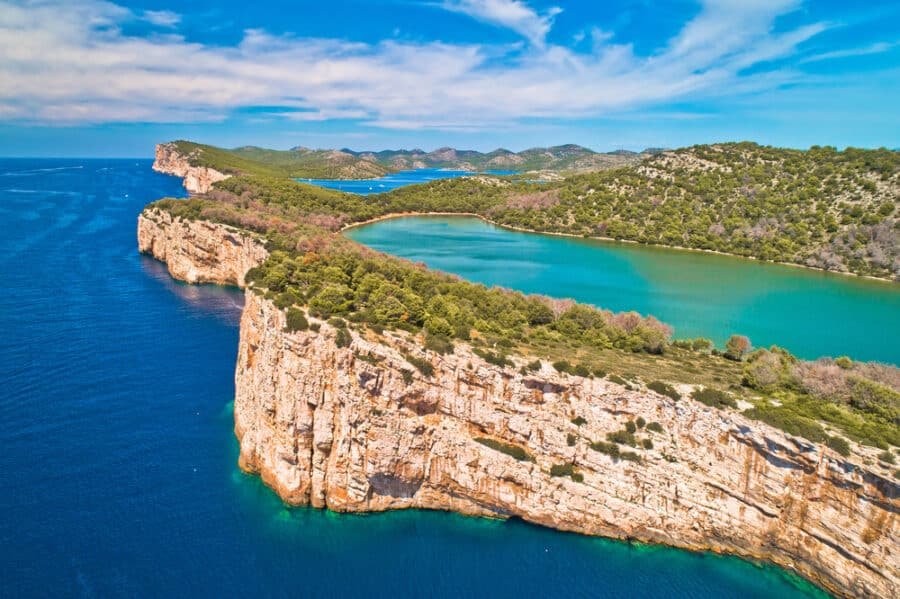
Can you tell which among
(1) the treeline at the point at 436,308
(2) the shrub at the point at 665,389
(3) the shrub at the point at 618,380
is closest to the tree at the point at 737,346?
(1) the treeline at the point at 436,308

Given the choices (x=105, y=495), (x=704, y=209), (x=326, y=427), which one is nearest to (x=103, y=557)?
(x=105, y=495)

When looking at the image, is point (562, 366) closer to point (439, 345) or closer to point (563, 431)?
point (563, 431)

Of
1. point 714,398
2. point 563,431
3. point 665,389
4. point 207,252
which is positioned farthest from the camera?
point 207,252

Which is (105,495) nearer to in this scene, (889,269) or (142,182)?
(889,269)

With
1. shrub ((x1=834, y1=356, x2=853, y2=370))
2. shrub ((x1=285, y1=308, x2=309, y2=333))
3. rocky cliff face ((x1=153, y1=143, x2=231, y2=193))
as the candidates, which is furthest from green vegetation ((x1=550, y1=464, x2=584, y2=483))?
rocky cliff face ((x1=153, y1=143, x2=231, y2=193))

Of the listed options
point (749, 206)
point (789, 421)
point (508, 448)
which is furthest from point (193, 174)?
point (789, 421)

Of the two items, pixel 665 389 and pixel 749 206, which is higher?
pixel 749 206

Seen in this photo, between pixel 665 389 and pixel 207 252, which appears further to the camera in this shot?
pixel 207 252
